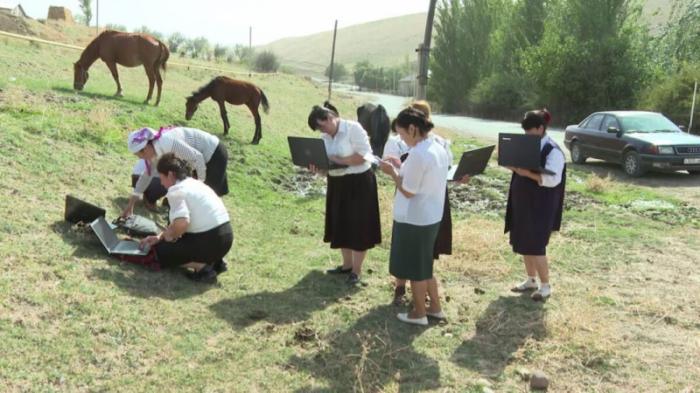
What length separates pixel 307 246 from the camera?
751 centimetres

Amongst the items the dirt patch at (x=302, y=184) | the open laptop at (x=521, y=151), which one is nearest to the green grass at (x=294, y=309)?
the open laptop at (x=521, y=151)

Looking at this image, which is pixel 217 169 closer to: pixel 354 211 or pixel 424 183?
pixel 354 211

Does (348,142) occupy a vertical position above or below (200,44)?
below

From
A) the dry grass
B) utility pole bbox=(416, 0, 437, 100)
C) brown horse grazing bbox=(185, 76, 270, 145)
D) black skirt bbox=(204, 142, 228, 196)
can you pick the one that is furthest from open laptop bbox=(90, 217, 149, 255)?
the dry grass

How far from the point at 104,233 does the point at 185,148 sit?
42.9 inches

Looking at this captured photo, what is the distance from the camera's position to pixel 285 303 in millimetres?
5465

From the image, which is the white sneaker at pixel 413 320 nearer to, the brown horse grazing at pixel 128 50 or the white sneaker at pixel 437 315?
the white sneaker at pixel 437 315

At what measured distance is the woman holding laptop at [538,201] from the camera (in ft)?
17.6

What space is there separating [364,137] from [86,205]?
2.66m

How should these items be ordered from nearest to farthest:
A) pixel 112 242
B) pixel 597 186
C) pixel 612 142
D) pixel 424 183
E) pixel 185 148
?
pixel 424 183 < pixel 112 242 < pixel 185 148 < pixel 597 186 < pixel 612 142

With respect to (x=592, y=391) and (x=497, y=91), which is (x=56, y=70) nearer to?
(x=592, y=391)

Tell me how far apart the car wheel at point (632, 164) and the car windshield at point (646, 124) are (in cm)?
84

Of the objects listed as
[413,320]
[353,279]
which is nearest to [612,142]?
[353,279]

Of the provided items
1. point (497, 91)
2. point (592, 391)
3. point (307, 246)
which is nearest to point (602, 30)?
point (497, 91)
